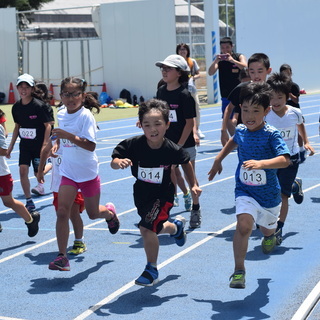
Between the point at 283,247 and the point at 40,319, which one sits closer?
the point at 40,319

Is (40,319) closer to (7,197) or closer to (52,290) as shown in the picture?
(52,290)

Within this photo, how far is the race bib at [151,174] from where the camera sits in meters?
6.19

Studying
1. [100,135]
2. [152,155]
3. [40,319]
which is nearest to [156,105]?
[152,155]

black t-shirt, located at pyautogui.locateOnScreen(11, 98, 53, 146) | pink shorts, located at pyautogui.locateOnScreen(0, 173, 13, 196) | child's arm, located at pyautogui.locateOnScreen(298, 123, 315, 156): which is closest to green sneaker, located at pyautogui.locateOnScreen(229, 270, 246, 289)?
child's arm, located at pyautogui.locateOnScreen(298, 123, 315, 156)

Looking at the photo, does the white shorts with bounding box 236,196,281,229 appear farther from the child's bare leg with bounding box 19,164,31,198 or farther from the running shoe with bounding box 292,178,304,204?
the child's bare leg with bounding box 19,164,31,198

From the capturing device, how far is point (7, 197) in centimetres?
782

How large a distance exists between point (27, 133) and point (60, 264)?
354 cm

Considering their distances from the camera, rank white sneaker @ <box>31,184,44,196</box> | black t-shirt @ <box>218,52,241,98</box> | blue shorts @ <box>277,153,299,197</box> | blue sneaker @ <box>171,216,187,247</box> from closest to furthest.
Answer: blue sneaker @ <box>171,216,187,247</box> → blue shorts @ <box>277,153,299,197</box> → white sneaker @ <box>31,184,44,196</box> → black t-shirt @ <box>218,52,241,98</box>

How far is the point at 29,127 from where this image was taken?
31.4ft

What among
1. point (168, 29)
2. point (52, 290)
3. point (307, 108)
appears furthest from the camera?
point (168, 29)

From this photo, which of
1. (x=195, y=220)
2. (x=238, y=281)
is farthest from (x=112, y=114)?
(x=238, y=281)

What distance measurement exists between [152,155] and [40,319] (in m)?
1.66

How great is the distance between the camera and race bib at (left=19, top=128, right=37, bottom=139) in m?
9.58

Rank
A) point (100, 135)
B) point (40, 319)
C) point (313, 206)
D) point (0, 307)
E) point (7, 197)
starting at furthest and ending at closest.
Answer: point (100, 135) → point (313, 206) → point (7, 197) → point (0, 307) → point (40, 319)
